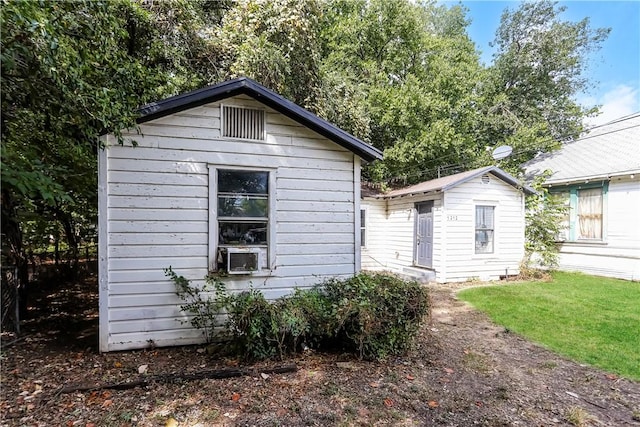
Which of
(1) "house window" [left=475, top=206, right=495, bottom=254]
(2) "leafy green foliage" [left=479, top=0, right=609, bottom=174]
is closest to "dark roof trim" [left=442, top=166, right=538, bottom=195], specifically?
(1) "house window" [left=475, top=206, right=495, bottom=254]

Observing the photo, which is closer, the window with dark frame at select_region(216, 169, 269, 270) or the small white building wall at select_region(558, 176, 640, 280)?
the window with dark frame at select_region(216, 169, 269, 270)

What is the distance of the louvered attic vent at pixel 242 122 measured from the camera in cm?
467

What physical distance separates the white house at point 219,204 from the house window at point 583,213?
9645 millimetres

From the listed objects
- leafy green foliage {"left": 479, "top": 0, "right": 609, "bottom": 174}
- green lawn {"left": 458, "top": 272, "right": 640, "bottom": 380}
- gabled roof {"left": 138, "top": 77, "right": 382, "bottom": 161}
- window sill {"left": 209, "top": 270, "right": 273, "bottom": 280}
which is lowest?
green lawn {"left": 458, "top": 272, "right": 640, "bottom": 380}

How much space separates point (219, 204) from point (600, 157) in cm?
1289

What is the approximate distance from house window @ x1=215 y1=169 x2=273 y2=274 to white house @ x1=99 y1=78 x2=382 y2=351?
14mm

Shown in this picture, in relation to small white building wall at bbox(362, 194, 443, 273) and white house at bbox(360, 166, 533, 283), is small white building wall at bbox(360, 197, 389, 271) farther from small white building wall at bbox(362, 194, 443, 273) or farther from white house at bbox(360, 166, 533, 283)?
white house at bbox(360, 166, 533, 283)

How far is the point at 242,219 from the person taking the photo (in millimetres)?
4715

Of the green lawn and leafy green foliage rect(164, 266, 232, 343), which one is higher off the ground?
leafy green foliage rect(164, 266, 232, 343)

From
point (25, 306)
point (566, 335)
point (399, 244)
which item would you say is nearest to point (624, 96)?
point (399, 244)

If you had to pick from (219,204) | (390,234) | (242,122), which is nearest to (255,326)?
(219,204)

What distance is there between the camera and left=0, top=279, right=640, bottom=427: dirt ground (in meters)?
2.86

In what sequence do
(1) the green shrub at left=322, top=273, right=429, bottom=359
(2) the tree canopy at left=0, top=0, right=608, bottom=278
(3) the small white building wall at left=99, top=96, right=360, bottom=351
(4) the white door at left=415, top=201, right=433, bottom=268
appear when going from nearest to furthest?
(2) the tree canopy at left=0, top=0, right=608, bottom=278 < (1) the green shrub at left=322, top=273, right=429, bottom=359 < (3) the small white building wall at left=99, top=96, right=360, bottom=351 < (4) the white door at left=415, top=201, right=433, bottom=268

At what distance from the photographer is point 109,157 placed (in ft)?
13.8
